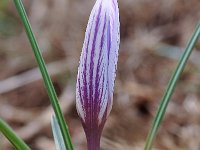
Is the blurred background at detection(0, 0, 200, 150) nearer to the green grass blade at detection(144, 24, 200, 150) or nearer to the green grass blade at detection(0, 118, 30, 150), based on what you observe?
the green grass blade at detection(144, 24, 200, 150)

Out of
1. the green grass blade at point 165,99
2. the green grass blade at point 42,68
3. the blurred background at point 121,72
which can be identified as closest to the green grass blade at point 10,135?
the green grass blade at point 42,68

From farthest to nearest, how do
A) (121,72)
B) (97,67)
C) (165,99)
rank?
(121,72)
(165,99)
(97,67)

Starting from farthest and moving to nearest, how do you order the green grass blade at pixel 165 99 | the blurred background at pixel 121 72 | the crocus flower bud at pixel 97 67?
1. the blurred background at pixel 121 72
2. the green grass blade at pixel 165 99
3. the crocus flower bud at pixel 97 67

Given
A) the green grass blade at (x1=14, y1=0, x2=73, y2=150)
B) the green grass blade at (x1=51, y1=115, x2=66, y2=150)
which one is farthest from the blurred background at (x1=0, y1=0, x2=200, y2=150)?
the green grass blade at (x1=14, y1=0, x2=73, y2=150)

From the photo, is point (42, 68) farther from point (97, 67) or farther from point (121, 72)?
point (121, 72)

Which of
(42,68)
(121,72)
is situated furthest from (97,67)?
(121,72)

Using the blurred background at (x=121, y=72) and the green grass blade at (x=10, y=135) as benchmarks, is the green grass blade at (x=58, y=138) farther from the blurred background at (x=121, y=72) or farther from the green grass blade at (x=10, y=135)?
the blurred background at (x=121, y=72)
